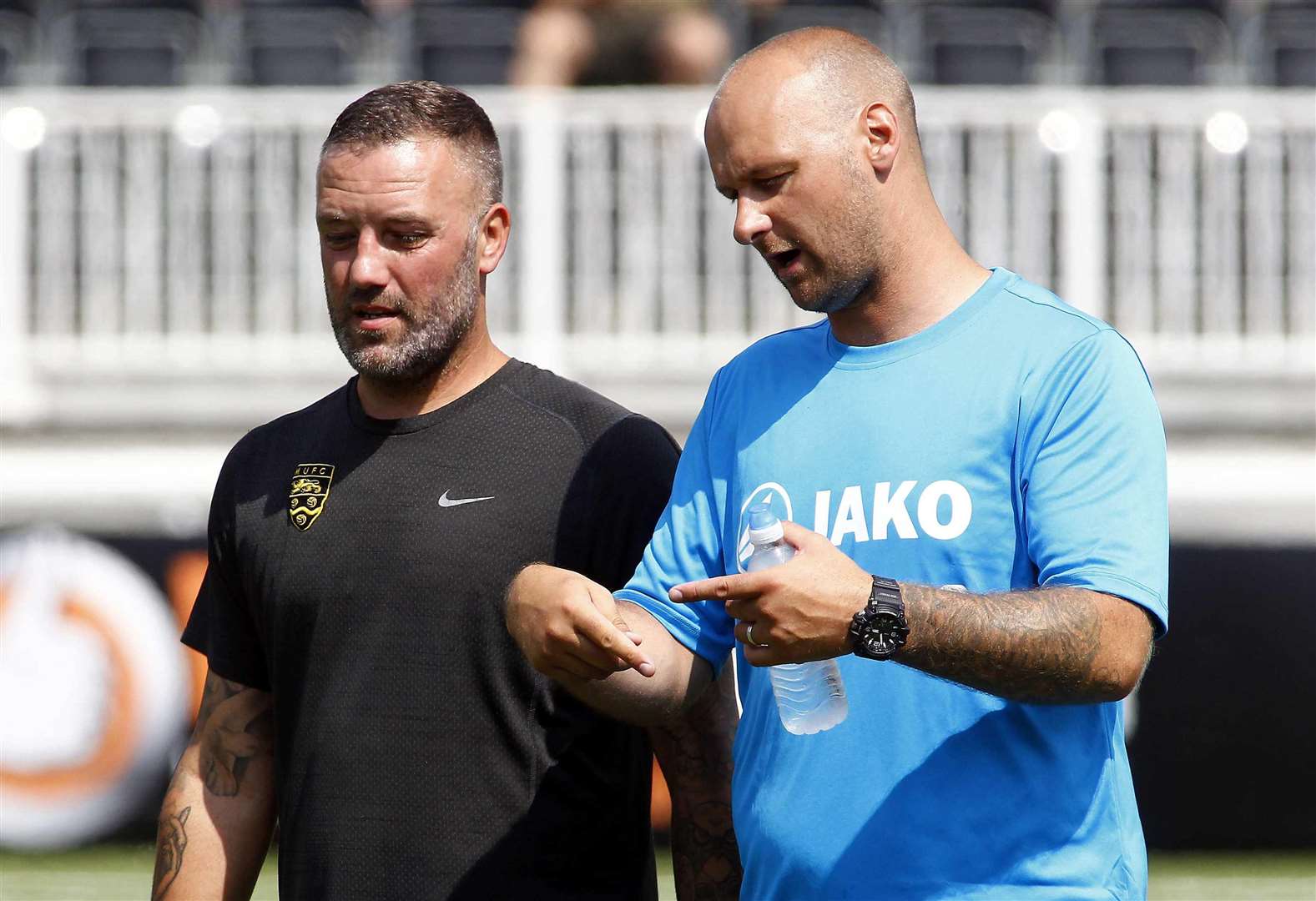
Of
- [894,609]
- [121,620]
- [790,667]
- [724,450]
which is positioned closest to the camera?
[894,609]

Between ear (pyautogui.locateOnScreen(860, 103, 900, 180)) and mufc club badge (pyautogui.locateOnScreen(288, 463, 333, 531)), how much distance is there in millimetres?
1085

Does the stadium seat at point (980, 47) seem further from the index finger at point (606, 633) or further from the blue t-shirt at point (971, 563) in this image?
the index finger at point (606, 633)

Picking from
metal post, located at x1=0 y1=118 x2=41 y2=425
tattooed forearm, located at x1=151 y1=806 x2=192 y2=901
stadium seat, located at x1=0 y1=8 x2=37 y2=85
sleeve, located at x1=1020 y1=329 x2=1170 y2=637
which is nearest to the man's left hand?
sleeve, located at x1=1020 y1=329 x2=1170 y2=637

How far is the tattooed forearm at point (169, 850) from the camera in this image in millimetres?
3102

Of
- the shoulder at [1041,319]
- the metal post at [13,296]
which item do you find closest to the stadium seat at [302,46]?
Result: the metal post at [13,296]

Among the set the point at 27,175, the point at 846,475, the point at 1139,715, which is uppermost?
the point at 27,175

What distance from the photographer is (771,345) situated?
2.75 m

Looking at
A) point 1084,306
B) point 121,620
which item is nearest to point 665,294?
point 1084,306

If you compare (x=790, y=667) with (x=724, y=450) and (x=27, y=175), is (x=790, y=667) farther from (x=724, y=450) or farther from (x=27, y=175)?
(x=27, y=175)

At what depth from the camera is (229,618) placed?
3109mm

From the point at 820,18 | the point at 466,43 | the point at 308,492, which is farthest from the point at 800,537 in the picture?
the point at 466,43

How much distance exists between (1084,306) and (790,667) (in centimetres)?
600

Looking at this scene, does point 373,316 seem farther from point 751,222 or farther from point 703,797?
point 703,797

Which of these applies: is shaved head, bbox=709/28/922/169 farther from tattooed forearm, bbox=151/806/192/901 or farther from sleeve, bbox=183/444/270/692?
tattooed forearm, bbox=151/806/192/901
